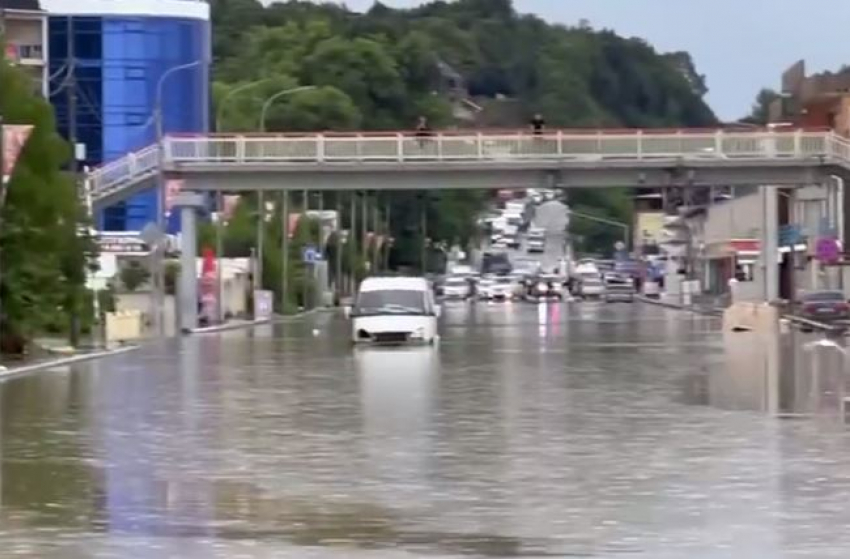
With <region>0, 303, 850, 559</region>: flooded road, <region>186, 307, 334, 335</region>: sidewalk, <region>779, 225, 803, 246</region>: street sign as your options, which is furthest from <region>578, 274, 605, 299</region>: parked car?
<region>0, 303, 850, 559</region>: flooded road

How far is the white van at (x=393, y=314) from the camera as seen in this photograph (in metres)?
56.8

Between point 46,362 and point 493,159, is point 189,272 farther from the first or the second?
point 46,362

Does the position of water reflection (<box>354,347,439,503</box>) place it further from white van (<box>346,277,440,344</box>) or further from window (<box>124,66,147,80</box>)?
window (<box>124,66,147,80</box>)

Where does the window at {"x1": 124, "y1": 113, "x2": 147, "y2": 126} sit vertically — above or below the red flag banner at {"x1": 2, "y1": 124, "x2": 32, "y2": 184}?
above

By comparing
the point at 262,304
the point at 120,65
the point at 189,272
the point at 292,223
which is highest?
the point at 120,65

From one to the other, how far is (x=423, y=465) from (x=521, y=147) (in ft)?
184

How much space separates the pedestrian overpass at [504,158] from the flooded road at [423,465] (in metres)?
34.2

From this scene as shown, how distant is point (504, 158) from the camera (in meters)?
76.4

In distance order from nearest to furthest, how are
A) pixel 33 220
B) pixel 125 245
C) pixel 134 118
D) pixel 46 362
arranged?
pixel 46 362 → pixel 33 220 → pixel 125 245 → pixel 134 118

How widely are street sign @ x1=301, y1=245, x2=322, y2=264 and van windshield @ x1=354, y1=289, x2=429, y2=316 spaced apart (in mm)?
58402

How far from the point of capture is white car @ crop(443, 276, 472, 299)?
6152 inches

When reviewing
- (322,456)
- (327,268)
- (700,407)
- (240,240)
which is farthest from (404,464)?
(327,268)

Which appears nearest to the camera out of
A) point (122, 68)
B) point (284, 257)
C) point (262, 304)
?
point (262, 304)

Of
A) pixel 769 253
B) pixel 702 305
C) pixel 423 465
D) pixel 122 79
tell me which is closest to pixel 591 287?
pixel 702 305
